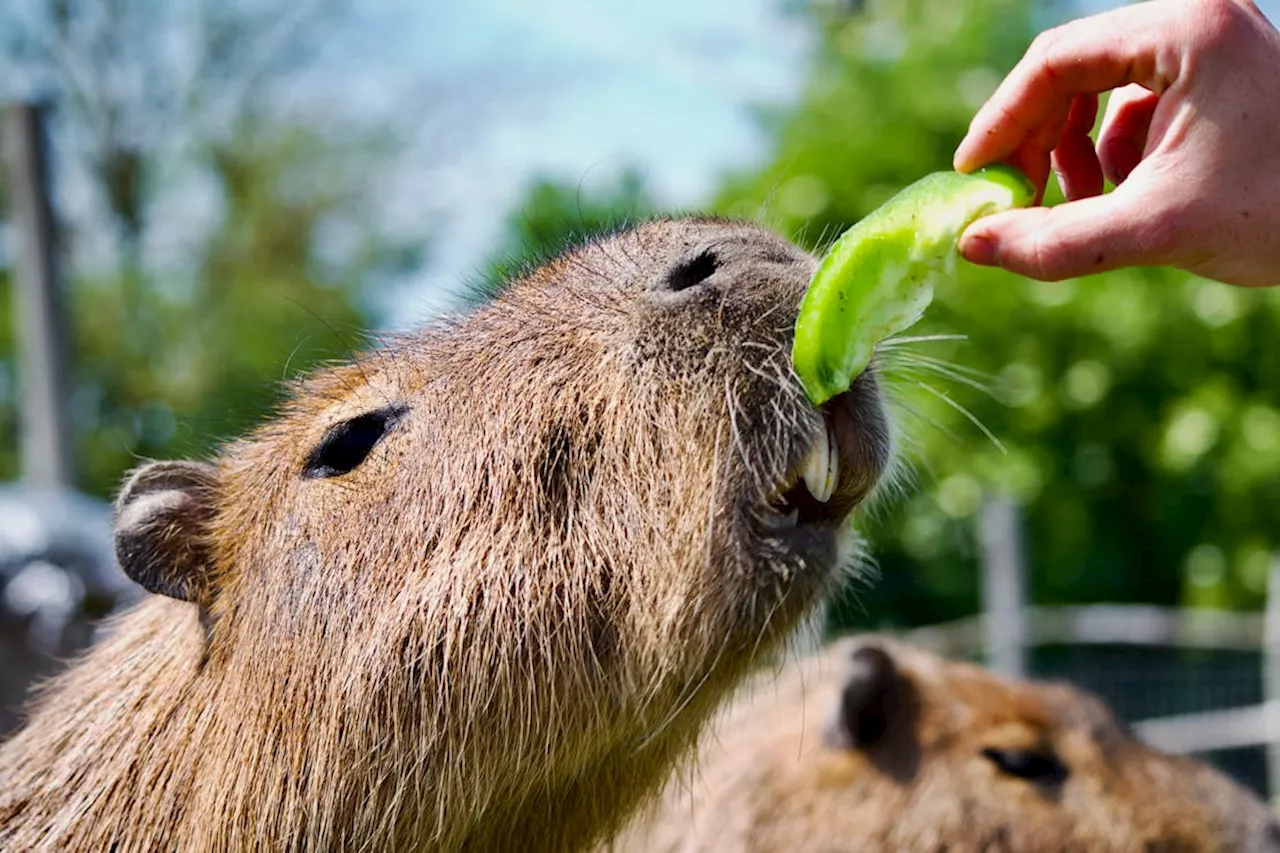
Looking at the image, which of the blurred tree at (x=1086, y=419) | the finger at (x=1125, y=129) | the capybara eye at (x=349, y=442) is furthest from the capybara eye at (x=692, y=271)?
the blurred tree at (x=1086, y=419)

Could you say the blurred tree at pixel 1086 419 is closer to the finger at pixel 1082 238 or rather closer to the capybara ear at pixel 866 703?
the capybara ear at pixel 866 703

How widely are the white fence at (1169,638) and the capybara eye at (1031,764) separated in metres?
4.10

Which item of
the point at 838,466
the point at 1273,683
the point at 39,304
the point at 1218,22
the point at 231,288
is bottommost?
the point at 1273,683

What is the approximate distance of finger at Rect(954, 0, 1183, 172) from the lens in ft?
6.59

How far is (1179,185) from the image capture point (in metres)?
1.97

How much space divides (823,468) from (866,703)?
238 centimetres

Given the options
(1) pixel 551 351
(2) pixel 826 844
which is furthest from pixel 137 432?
(1) pixel 551 351

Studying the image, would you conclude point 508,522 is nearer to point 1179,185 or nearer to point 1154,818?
point 1179,185

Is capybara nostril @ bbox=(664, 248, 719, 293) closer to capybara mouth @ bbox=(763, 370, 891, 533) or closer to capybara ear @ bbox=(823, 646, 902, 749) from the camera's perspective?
capybara mouth @ bbox=(763, 370, 891, 533)

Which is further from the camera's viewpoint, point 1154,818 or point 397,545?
point 1154,818

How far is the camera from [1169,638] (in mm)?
8727

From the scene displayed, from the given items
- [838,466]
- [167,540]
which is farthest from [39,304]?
[838,466]

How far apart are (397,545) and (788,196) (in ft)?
31.6

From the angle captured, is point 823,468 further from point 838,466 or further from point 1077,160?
point 1077,160
